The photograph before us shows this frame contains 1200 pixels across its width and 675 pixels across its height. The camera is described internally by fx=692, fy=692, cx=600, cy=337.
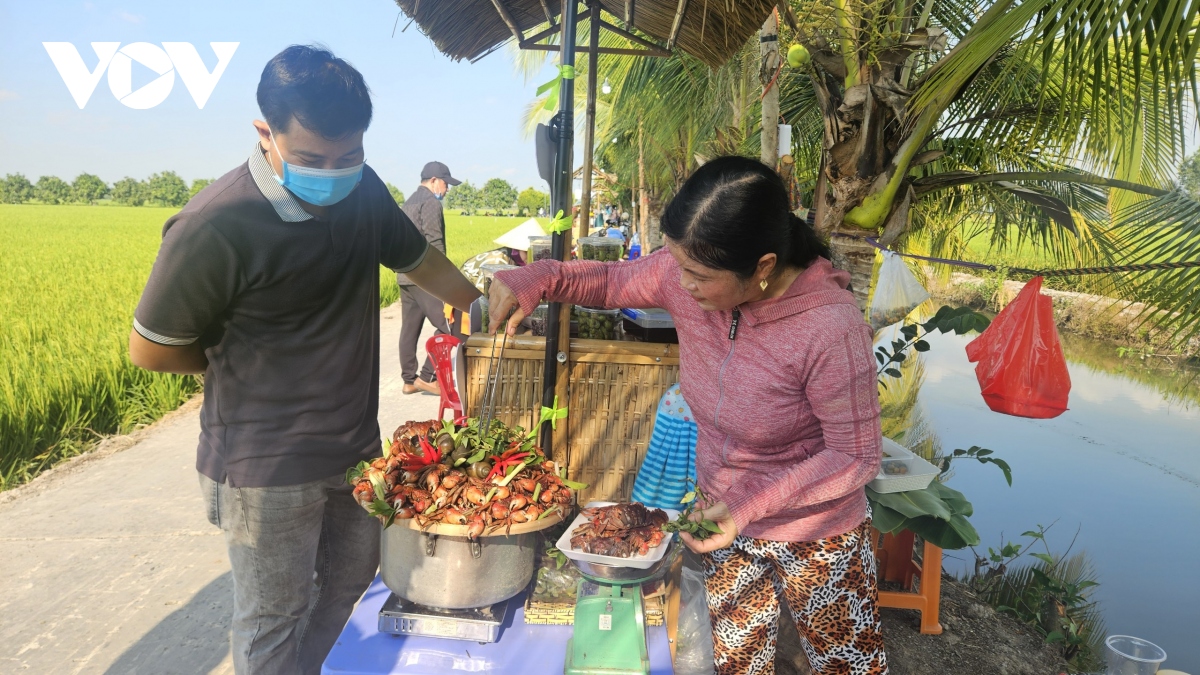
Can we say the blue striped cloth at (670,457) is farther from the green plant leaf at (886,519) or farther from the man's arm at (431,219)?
the man's arm at (431,219)

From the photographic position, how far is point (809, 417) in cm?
157

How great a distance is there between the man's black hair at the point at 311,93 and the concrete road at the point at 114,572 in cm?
216

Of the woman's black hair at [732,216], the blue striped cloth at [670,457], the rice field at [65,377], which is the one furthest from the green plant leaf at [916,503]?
the rice field at [65,377]

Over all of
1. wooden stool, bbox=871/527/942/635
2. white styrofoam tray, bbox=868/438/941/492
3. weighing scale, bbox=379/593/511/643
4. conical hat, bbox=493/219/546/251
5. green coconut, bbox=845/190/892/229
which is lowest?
wooden stool, bbox=871/527/942/635

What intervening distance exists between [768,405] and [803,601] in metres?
0.52

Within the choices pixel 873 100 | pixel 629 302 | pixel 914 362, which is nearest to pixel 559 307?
pixel 629 302

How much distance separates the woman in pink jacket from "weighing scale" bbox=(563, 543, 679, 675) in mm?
220

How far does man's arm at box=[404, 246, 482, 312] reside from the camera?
2133 millimetres

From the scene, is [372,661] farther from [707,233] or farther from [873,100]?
[873,100]

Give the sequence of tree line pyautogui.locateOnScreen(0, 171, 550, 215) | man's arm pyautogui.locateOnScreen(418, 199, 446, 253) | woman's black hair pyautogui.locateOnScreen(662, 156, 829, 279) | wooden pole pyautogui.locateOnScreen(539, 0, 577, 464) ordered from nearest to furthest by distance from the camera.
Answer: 1. woman's black hair pyautogui.locateOnScreen(662, 156, 829, 279)
2. wooden pole pyautogui.locateOnScreen(539, 0, 577, 464)
3. man's arm pyautogui.locateOnScreen(418, 199, 446, 253)
4. tree line pyautogui.locateOnScreen(0, 171, 550, 215)

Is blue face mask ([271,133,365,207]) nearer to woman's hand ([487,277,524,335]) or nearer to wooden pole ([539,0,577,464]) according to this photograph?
woman's hand ([487,277,524,335])

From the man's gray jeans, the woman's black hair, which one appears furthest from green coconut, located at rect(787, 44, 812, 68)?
the man's gray jeans

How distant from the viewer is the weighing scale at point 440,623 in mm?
1677

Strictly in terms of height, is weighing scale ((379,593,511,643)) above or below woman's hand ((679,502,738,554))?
below
